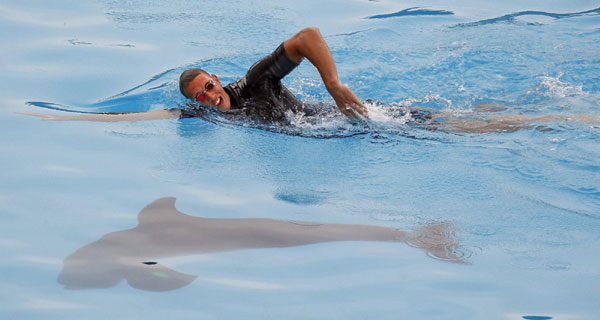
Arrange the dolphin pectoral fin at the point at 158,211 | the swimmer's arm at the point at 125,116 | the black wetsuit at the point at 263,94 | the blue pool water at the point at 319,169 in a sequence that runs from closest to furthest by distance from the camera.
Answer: the blue pool water at the point at 319,169, the dolphin pectoral fin at the point at 158,211, the black wetsuit at the point at 263,94, the swimmer's arm at the point at 125,116

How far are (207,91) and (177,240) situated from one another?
1.57 meters

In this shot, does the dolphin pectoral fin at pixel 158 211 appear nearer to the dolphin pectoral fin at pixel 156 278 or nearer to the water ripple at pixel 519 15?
the dolphin pectoral fin at pixel 156 278

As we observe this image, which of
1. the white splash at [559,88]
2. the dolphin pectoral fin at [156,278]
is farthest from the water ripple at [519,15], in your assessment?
the dolphin pectoral fin at [156,278]

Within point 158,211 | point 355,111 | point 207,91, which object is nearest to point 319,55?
point 355,111

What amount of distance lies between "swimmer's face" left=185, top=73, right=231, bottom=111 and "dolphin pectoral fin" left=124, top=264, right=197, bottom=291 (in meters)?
1.82

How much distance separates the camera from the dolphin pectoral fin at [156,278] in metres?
3.04

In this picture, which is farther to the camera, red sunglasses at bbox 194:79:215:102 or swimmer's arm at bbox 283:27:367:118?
red sunglasses at bbox 194:79:215:102

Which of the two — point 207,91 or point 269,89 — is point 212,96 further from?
point 269,89

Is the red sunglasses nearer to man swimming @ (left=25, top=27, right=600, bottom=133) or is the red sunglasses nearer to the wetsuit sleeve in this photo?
man swimming @ (left=25, top=27, right=600, bottom=133)

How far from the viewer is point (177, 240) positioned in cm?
344

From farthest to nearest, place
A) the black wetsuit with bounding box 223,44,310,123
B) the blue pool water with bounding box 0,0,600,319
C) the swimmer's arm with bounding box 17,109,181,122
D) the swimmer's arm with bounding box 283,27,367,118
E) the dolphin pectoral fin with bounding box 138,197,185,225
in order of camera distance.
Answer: the swimmer's arm with bounding box 17,109,181,122, the black wetsuit with bounding box 223,44,310,123, the swimmer's arm with bounding box 283,27,367,118, the dolphin pectoral fin with bounding box 138,197,185,225, the blue pool water with bounding box 0,0,600,319

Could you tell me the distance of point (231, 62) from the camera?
6684mm

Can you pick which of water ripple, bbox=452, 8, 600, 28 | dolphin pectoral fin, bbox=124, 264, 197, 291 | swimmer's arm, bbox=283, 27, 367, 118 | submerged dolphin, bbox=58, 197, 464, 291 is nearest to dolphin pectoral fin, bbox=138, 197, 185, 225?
submerged dolphin, bbox=58, 197, 464, 291

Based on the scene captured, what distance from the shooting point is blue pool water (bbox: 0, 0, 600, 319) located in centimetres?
302
